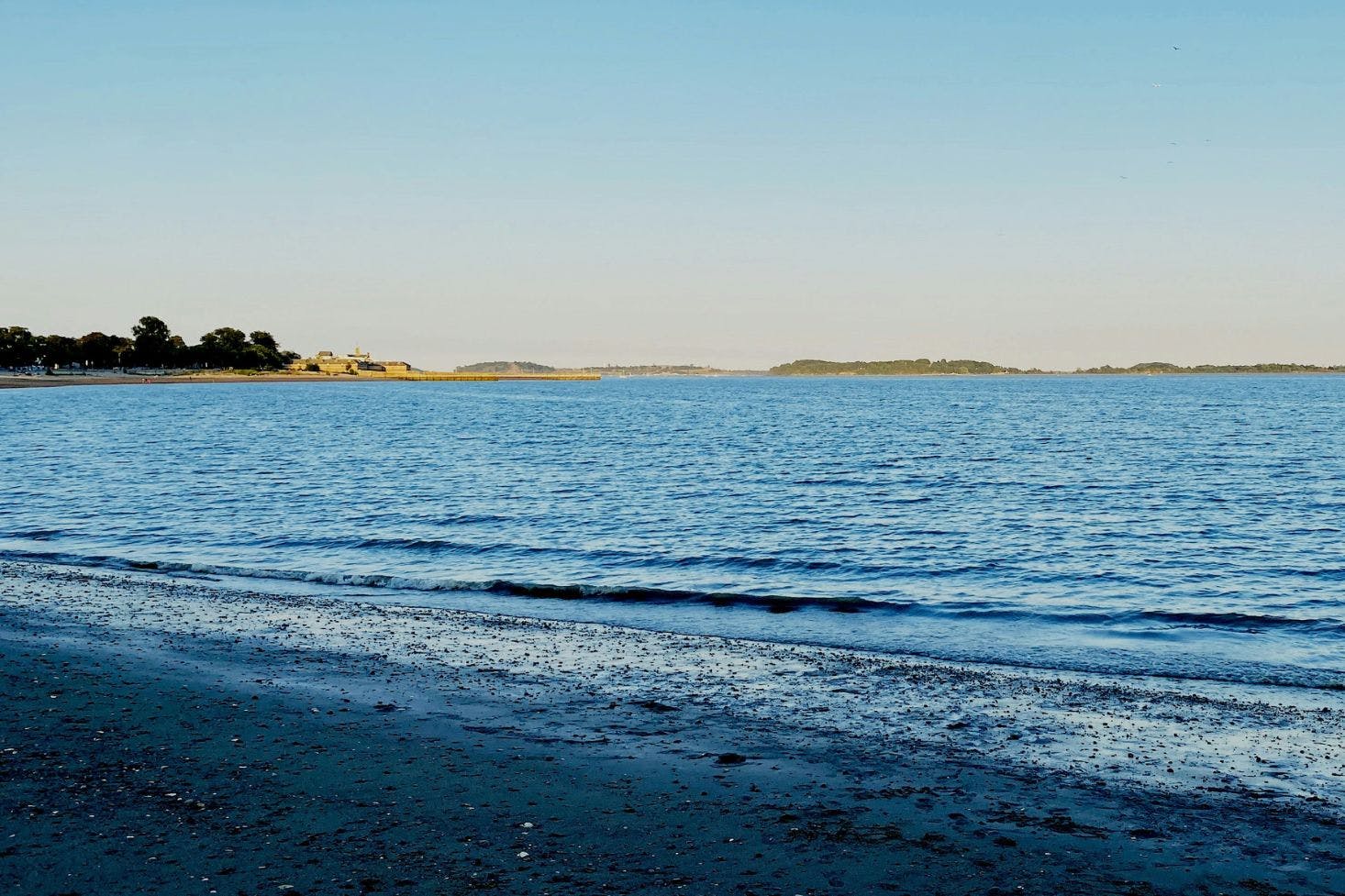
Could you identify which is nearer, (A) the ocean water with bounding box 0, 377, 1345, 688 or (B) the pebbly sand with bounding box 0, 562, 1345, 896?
Result: (B) the pebbly sand with bounding box 0, 562, 1345, 896

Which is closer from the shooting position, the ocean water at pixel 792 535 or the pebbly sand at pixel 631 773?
the pebbly sand at pixel 631 773

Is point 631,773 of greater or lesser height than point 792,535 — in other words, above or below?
above

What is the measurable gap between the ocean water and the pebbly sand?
12.7 feet

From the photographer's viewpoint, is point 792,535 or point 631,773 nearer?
point 631,773

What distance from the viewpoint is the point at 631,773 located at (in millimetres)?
9703

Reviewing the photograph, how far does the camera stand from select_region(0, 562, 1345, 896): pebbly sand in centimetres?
760

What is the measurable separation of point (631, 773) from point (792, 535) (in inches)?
835

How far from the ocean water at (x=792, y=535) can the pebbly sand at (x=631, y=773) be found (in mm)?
3860

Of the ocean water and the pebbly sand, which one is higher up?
the pebbly sand

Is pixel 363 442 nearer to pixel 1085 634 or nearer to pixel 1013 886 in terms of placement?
pixel 1085 634

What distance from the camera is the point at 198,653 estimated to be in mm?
14406

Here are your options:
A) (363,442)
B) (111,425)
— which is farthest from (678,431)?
(111,425)

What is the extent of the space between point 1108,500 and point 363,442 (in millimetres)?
51068

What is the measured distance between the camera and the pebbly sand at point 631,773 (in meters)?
7.60
